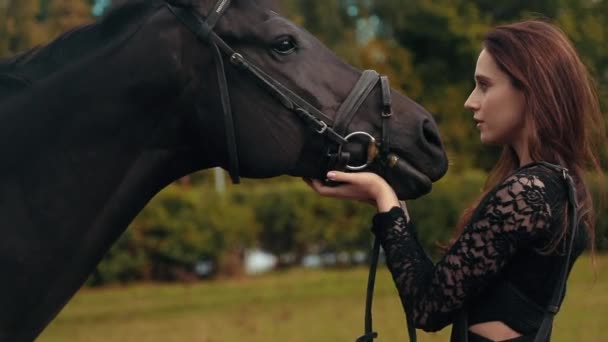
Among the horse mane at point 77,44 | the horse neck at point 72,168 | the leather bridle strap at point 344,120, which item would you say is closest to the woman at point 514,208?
the leather bridle strap at point 344,120

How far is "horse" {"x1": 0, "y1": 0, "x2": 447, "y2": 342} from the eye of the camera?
119 inches

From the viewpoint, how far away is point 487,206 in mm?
2855

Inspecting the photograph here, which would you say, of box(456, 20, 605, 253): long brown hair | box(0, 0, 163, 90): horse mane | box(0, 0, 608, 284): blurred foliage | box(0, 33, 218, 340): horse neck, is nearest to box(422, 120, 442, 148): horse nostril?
box(456, 20, 605, 253): long brown hair

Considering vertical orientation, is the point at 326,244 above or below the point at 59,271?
below

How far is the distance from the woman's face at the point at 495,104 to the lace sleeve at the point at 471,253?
0.25 m

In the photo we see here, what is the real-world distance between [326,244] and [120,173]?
20547 millimetres

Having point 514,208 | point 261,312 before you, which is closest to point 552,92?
point 514,208

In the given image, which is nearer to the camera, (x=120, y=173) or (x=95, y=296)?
(x=120, y=173)

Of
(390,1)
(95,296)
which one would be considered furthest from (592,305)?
(390,1)

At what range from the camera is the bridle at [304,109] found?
3186mm

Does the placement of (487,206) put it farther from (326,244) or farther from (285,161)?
(326,244)

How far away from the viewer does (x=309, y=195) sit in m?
23.0

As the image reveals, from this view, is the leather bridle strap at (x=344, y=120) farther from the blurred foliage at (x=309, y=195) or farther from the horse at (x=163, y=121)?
the blurred foliage at (x=309, y=195)

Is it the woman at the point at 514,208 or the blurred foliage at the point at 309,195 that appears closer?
the woman at the point at 514,208
